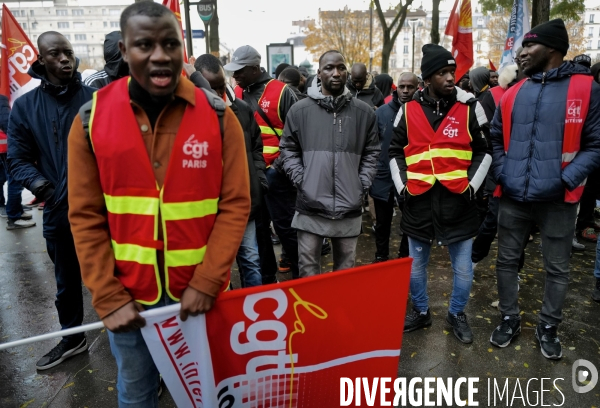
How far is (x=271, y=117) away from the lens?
5.13 meters

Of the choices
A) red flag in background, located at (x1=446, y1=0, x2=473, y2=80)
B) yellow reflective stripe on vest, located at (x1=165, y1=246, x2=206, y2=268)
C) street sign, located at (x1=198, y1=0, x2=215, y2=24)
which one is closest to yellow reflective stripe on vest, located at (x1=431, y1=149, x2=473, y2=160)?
yellow reflective stripe on vest, located at (x1=165, y1=246, x2=206, y2=268)

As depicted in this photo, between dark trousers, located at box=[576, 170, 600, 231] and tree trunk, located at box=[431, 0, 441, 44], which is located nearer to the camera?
dark trousers, located at box=[576, 170, 600, 231]

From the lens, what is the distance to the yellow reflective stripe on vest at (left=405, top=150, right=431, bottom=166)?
3731mm

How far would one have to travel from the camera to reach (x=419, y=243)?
3930 mm

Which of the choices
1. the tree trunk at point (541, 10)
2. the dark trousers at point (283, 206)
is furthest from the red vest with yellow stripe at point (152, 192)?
the tree trunk at point (541, 10)

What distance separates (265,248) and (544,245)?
246cm

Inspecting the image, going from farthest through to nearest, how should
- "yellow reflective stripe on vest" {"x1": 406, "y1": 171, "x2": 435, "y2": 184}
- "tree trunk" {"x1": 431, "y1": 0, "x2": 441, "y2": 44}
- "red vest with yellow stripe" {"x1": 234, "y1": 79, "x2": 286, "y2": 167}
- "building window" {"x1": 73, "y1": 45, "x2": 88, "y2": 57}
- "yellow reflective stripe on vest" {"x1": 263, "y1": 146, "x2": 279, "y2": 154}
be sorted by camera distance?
"building window" {"x1": 73, "y1": 45, "x2": 88, "y2": 57}
"tree trunk" {"x1": 431, "y1": 0, "x2": 441, "y2": 44}
"yellow reflective stripe on vest" {"x1": 263, "y1": 146, "x2": 279, "y2": 154}
"red vest with yellow stripe" {"x1": 234, "y1": 79, "x2": 286, "y2": 167}
"yellow reflective stripe on vest" {"x1": 406, "y1": 171, "x2": 435, "y2": 184}

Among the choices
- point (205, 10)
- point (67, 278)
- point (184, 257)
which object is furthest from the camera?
point (205, 10)

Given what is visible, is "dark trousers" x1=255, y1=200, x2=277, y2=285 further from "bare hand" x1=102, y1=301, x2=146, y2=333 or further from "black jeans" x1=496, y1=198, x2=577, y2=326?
"bare hand" x1=102, y1=301, x2=146, y2=333

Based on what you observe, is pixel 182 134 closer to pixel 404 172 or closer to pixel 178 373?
pixel 178 373

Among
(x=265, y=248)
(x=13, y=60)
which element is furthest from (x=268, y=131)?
(x=13, y=60)

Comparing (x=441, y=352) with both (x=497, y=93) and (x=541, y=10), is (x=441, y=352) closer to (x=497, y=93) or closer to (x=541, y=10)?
(x=497, y=93)

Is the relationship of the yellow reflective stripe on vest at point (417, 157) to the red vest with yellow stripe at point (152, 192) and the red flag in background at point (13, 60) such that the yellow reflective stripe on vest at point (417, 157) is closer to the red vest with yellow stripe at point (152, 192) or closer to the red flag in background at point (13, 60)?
the red vest with yellow stripe at point (152, 192)

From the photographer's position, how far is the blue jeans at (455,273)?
3.83 meters
